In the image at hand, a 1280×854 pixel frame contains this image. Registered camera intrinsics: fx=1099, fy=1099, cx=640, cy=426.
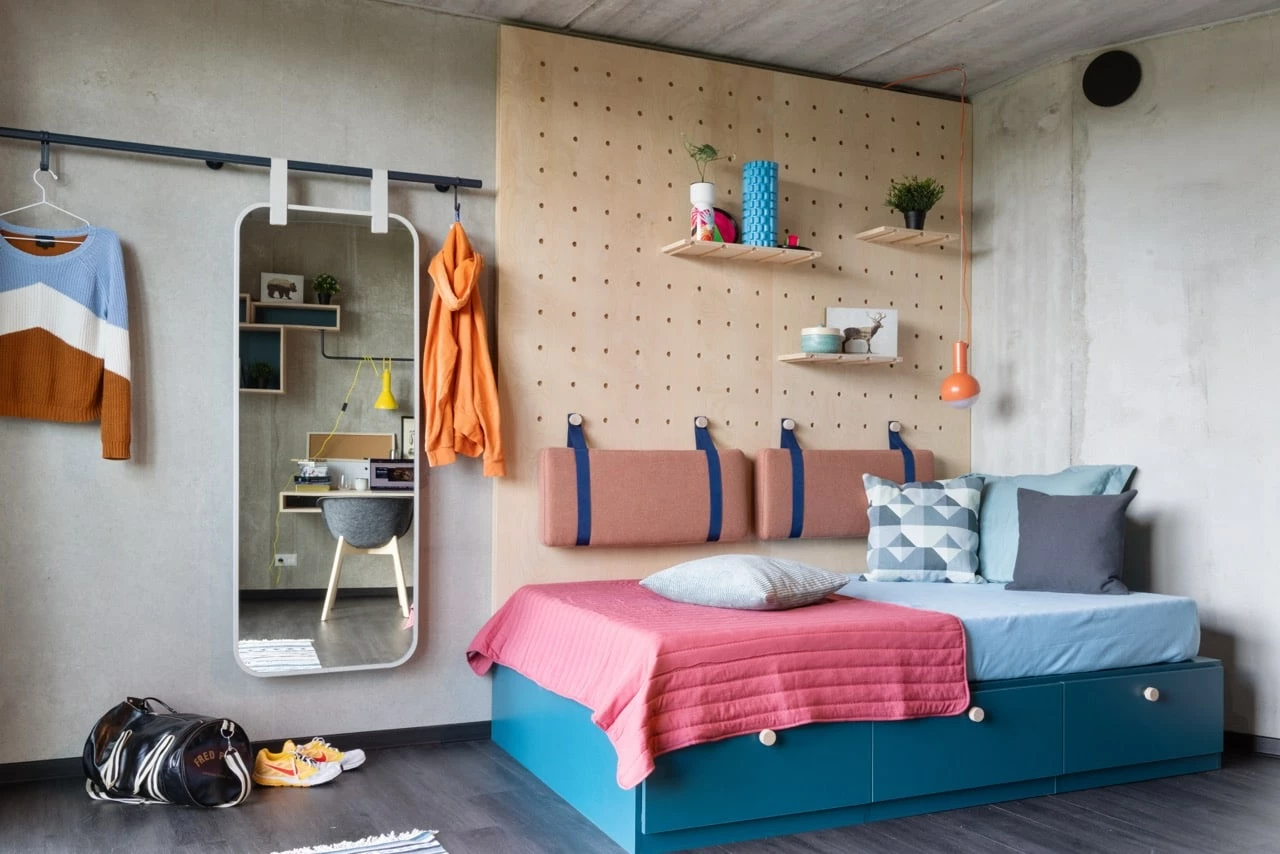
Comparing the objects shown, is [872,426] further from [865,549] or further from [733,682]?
[733,682]

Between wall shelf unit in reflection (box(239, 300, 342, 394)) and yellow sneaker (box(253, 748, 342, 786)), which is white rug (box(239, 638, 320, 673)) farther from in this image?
wall shelf unit in reflection (box(239, 300, 342, 394))

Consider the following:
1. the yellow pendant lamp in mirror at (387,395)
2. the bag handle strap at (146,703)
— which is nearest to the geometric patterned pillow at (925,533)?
the yellow pendant lamp in mirror at (387,395)

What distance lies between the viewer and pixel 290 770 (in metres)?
3.27

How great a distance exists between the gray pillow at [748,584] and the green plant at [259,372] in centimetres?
140

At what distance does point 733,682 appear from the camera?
277 cm

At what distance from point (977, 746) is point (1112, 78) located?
256cm

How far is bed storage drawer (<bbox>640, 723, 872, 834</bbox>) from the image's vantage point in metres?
2.69

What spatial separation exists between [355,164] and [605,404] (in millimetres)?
1184

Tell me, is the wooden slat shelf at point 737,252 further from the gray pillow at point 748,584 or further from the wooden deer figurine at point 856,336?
the gray pillow at point 748,584

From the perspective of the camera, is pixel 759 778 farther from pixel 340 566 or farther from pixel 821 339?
pixel 821 339

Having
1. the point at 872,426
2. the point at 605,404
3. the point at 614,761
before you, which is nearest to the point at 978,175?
the point at 872,426

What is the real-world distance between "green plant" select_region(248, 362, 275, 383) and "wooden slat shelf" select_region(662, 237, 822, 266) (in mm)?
1468

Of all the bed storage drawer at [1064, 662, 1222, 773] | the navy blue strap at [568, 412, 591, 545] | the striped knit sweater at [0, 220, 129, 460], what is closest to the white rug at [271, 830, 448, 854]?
the navy blue strap at [568, 412, 591, 545]

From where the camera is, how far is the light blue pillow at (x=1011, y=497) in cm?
387
